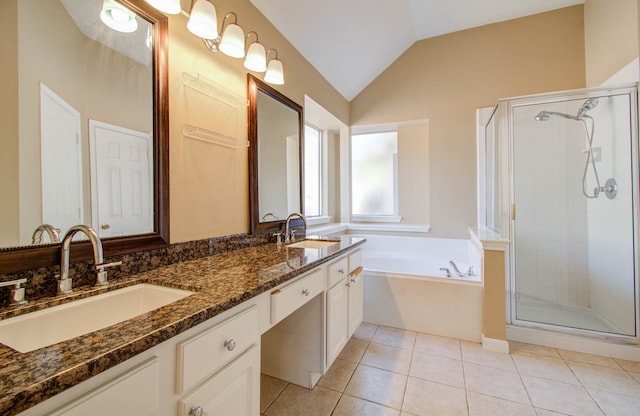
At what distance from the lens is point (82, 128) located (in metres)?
0.95

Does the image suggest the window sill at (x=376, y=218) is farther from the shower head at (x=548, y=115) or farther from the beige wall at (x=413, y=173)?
the shower head at (x=548, y=115)

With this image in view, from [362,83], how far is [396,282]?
2.45m

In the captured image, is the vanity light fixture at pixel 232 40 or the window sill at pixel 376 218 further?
the window sill at pixel 376 218

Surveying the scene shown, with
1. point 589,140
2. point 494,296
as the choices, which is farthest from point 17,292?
point 589,140

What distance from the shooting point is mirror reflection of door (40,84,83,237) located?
0.84 metres

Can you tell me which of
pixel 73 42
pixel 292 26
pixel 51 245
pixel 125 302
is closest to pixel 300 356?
pixel 125 302

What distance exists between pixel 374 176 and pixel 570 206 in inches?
80.9

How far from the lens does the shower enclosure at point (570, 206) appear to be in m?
2.11

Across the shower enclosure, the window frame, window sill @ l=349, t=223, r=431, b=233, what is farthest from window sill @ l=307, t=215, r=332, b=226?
the shower enclosure

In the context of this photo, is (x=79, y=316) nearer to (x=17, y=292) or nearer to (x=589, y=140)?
(x=17, y=292)

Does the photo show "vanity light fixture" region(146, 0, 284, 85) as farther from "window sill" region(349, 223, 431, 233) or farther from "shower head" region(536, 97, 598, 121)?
"shower head" region(536, 97, 598, 121)

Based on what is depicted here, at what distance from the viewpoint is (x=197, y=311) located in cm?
73

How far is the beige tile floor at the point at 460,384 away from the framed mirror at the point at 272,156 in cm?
106

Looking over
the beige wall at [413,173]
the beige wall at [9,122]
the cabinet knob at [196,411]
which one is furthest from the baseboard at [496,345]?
the beige wall at [9,122]
